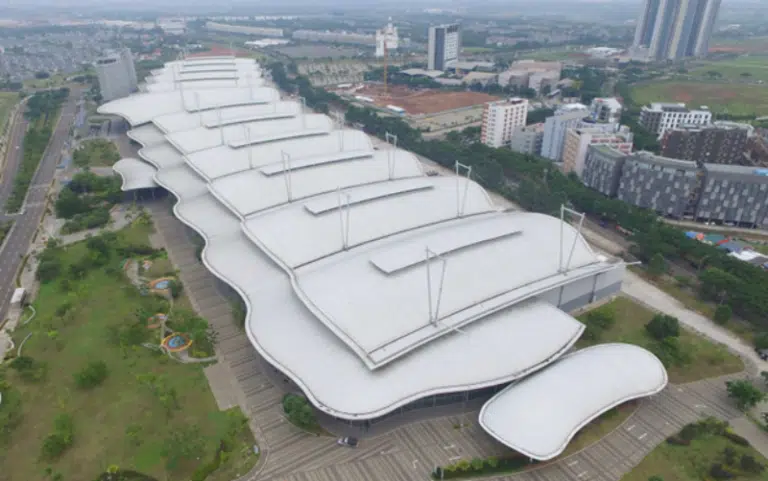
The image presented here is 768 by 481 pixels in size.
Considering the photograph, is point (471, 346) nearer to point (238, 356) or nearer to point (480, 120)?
point (238, 356)

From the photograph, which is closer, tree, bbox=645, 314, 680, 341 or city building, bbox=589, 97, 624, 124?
tree, bbox=645, 314, 680, 341

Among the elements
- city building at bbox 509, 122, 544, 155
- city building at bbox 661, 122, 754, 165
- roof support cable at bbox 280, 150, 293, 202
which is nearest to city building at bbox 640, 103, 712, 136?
city building at bbox 661, 122, 754, 165

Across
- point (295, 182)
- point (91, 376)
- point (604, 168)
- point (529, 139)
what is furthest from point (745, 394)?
point (529, 139)

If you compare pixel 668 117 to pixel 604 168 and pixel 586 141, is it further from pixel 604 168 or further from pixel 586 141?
pixel 604 168

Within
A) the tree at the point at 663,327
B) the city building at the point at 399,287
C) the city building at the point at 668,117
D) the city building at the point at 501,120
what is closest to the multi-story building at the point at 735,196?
the city building at the point at 399,287

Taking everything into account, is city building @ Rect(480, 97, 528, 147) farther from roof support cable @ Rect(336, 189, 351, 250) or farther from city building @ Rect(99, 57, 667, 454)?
roof support cable @ Rect(336, 189, 351, 250)

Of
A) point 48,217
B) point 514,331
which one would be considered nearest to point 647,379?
point 514,331
